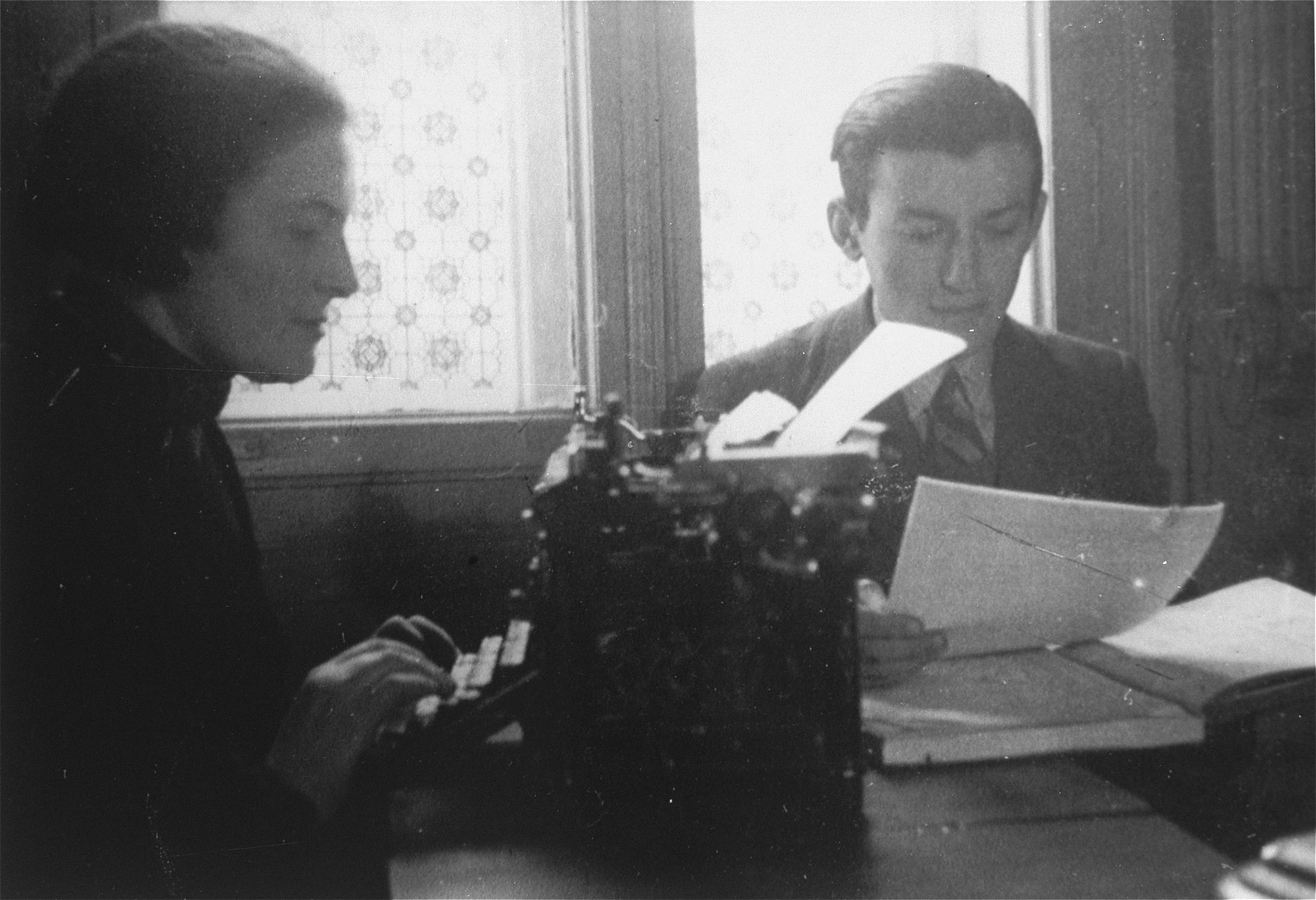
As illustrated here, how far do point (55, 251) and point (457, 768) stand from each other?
0.56 metres

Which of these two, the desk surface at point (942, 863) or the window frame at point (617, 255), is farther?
the window frame at point (617, 255)

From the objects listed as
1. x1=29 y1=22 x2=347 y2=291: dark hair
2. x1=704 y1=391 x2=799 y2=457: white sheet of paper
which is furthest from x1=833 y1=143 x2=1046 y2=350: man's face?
x1=29 y1=22 x2=347 y2=291: dark hair

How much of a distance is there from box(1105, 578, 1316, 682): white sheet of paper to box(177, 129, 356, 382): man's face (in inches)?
31.1

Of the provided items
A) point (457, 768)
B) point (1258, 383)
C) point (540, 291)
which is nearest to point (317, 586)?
point (457, 768)

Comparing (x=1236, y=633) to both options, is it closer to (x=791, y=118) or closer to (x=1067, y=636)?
(x=1067, y=636)

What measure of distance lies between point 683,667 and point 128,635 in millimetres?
477

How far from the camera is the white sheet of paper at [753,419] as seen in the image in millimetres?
856

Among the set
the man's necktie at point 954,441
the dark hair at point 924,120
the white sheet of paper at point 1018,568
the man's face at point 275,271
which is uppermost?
the dark hair at point 924,120

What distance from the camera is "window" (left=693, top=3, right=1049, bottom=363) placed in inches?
34.9

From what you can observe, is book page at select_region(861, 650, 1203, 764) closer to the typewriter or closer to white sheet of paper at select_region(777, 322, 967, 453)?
the typewriter

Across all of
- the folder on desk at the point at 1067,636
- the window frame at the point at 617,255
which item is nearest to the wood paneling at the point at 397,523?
the window frame at the point at 617,255

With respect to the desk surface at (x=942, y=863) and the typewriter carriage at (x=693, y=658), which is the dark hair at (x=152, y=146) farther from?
the desk surface at (x=942, y=863)

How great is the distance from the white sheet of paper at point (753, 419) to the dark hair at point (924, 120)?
0.64ft

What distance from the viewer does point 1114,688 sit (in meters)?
0.82
